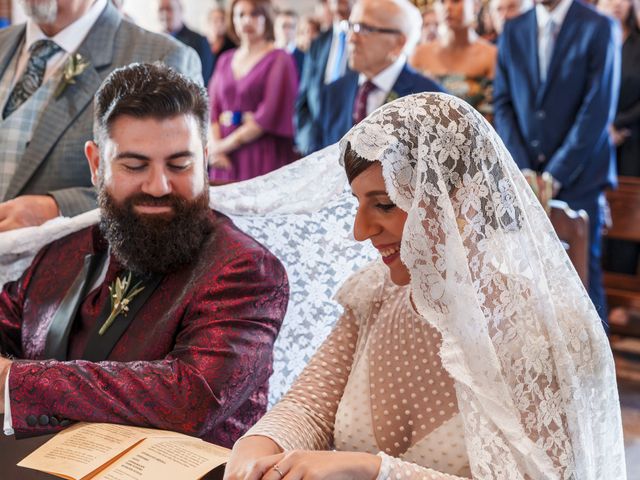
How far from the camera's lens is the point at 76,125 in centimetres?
300

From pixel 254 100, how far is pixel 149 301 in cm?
391

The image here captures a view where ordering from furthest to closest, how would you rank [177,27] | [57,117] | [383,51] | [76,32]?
[177,27]
[383,51]
[76,32]
[57,117]

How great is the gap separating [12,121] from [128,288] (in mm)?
904

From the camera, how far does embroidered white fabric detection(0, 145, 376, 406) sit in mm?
2619

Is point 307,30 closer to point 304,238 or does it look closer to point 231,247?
point 304,238

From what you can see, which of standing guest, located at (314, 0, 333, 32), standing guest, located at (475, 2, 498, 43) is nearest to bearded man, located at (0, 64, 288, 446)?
standing guest, located at (314, 0, 333, 32)

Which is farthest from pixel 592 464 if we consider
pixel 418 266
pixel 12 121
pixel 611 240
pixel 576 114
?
pixel 611 240

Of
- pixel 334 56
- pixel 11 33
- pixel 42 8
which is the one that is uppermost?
pixel 42 8

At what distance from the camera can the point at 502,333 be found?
1841 mm

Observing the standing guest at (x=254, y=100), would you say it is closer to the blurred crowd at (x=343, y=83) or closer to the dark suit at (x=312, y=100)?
the blurred crowd at (x=343, y=83)

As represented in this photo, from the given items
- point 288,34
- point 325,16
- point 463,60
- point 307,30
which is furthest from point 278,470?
point 307,30

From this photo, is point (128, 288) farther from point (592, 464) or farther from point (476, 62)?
point (476, 62)

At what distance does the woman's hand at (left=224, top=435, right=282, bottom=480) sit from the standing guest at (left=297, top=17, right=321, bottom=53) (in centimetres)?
695

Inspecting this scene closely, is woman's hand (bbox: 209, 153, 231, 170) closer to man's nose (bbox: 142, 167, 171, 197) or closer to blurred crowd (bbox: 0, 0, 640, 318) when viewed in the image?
A: blurred crowd (bbox: 0, 0, 640, 318)
